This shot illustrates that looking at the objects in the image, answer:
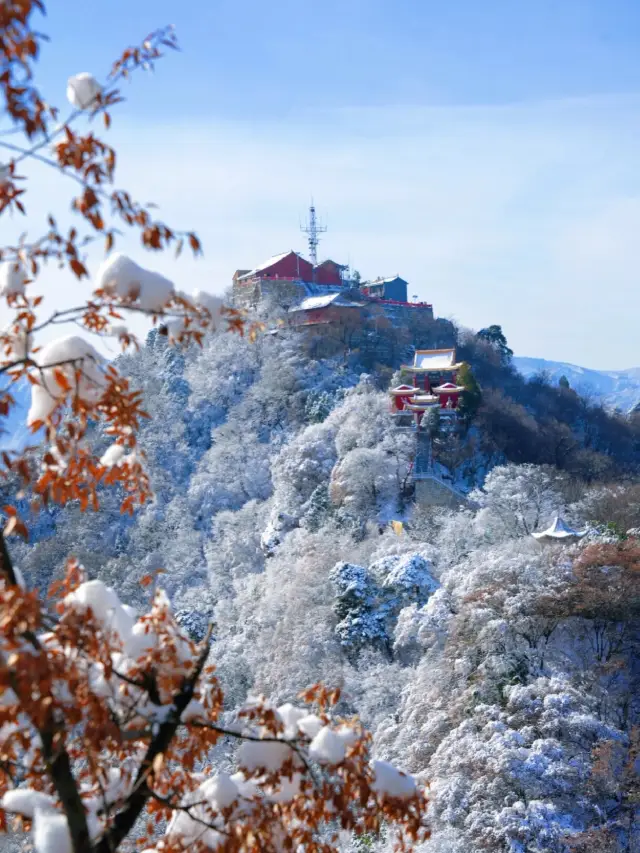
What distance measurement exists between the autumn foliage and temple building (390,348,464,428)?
27.4 metres

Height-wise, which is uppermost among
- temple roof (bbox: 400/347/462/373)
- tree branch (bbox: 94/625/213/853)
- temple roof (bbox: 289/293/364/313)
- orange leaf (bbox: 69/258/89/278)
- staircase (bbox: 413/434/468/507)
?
temple roof (bbox: 289/293/364/313)

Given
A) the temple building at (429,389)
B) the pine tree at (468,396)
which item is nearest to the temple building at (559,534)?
the temple building at (429,389)

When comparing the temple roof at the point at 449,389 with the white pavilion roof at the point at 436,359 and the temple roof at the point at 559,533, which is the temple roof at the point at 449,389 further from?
the temple roof at the point at 559,533

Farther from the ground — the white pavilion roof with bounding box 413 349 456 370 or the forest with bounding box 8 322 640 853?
the white pavilion roof with bounding box 413 349 456 370

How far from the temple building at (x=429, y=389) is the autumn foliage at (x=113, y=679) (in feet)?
90.0

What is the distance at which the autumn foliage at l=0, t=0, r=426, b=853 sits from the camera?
254 centimetres

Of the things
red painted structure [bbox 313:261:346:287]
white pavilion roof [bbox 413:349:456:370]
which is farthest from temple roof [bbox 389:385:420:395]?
red painted structure [bbox 313:261:346:287]

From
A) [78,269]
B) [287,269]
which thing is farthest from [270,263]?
[78,269]

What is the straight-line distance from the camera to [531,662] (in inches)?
617

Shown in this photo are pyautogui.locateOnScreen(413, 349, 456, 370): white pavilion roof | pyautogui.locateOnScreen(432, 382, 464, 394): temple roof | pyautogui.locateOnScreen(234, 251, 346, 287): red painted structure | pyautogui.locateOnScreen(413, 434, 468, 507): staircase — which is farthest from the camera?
pyautogui.locateOnScreen(234, 251, 346, 287): red painted structure

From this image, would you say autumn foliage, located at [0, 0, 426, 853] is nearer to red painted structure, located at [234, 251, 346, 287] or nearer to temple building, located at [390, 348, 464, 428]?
temple building, located at [390, 348, 464, 428]

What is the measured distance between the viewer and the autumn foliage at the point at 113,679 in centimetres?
254

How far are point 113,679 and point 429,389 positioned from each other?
29.9 metres

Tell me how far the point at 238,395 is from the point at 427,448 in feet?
44.1
